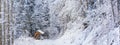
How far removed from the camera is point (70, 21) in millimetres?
7387

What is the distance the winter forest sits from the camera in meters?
2.80

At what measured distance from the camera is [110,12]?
518cm

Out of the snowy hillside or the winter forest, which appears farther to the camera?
the snowy hillside

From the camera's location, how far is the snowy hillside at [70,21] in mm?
5018

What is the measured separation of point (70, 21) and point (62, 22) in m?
0.62

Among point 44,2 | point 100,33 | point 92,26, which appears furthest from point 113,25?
point 44,2

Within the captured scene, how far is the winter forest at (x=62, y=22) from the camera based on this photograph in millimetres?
2800

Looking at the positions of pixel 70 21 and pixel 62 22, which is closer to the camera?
pixel 70 21

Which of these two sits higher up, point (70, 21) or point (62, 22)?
point (70, 21)

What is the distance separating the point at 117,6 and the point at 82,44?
36.4 inches

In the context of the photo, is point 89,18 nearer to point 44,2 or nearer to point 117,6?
point 117,6

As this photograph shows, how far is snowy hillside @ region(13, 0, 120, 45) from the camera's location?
16.5 feet

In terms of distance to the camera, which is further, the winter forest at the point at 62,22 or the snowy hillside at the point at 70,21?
the snowy hillside at the point at 70,21

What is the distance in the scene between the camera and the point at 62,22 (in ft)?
26.2
